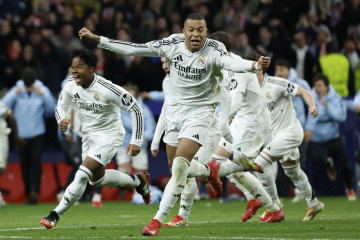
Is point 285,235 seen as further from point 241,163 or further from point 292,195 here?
point 292,195

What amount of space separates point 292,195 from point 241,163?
7.60m

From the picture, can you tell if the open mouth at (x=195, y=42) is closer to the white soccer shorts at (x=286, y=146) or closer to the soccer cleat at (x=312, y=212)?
the white soccer shorts at (x=286, y=146)

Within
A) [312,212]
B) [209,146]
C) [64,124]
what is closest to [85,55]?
[64,124]

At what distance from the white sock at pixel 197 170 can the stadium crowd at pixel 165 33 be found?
597cm

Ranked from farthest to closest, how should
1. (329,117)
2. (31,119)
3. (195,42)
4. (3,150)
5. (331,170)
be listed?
(331,170) → (31,119) → (329,117) → (3,150) → (195,42)

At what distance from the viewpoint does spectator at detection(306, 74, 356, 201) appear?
1733 cm

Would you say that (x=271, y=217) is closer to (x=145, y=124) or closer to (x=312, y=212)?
(x=312, y=212)

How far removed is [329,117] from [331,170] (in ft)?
4.37

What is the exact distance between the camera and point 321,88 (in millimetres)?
17234

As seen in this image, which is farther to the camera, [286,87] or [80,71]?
[286,87]

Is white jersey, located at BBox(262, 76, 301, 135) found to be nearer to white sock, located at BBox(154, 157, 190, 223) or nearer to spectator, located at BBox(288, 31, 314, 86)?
white sock, located at BBox(154, 157, 190, 223)

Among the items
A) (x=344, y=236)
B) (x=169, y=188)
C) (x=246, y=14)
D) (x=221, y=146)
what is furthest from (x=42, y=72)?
(x=344, y=236)

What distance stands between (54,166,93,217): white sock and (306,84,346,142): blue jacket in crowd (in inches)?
284

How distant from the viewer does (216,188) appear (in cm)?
1103
